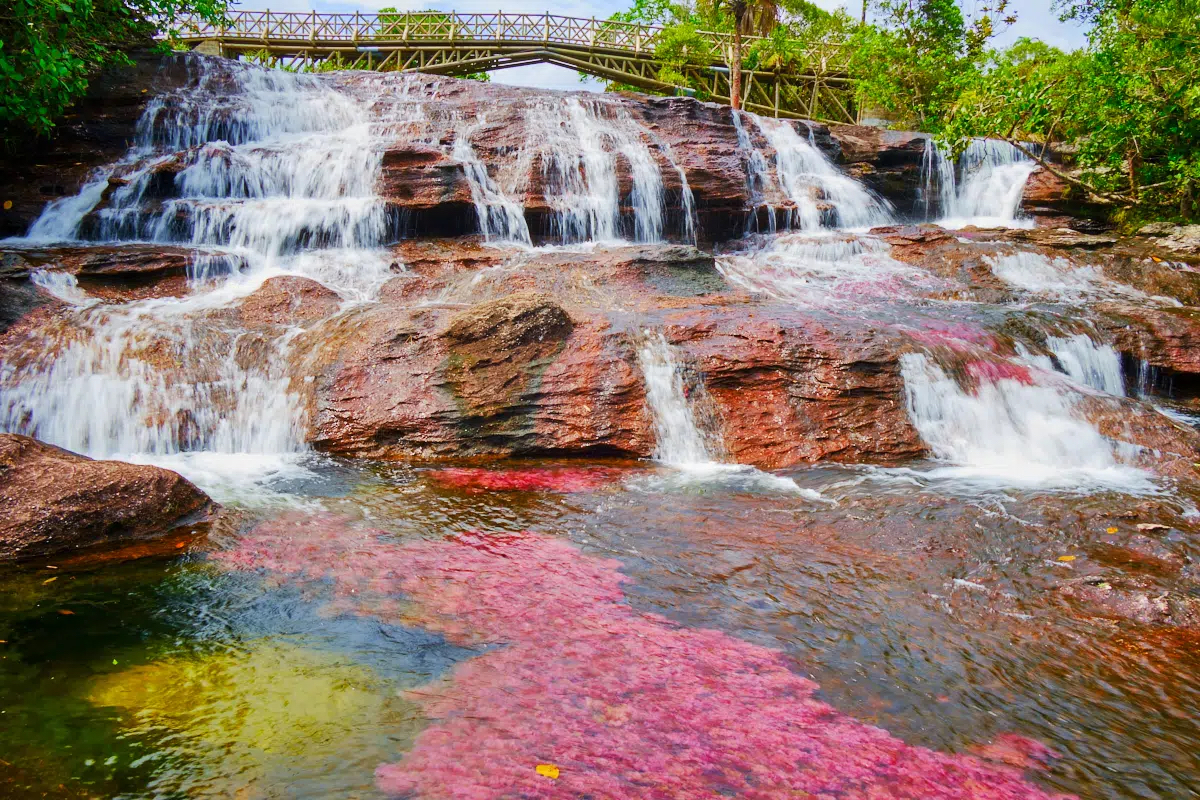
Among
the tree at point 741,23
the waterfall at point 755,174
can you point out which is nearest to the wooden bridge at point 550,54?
the tree at point 741,23

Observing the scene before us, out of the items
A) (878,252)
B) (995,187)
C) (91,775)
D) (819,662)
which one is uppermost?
(995,187)

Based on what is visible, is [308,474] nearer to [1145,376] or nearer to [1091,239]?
[1145,376]

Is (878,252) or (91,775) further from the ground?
(878,252)

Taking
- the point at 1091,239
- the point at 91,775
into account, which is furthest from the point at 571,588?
the point at 1091,239

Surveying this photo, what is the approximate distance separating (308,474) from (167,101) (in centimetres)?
1122

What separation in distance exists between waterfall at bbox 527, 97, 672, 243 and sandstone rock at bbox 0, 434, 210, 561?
9.06 metres

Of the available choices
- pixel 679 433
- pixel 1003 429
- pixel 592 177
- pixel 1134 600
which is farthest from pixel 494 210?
pixel 1134 600

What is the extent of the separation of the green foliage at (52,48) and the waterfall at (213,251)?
1318mm

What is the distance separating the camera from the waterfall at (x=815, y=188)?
51.4ft

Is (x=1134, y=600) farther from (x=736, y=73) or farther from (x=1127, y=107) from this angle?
(x=736, y=73)

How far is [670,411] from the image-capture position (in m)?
8.02

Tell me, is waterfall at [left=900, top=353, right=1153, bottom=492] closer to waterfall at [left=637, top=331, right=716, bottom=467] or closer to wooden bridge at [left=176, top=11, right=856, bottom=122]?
waterfall at [left=637, top=331, right=716, bottom=467]

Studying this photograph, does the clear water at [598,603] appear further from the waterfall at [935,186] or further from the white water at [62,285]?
the waterfall at [935,186]

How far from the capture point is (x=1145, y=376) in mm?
9867
